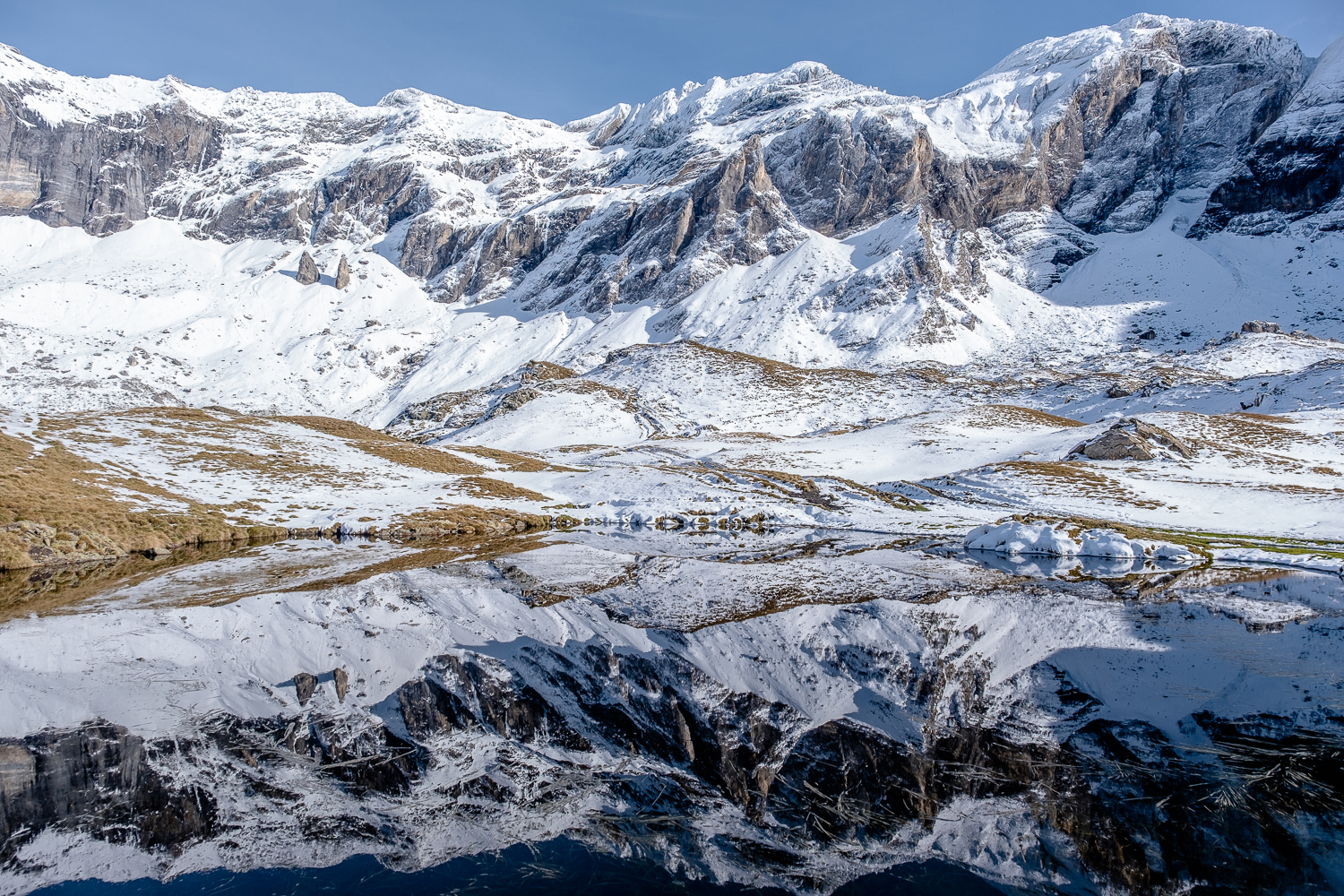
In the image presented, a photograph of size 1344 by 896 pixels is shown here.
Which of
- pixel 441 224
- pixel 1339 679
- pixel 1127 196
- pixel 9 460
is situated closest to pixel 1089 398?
pixel 1339 679

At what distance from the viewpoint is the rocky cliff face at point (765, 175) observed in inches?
5576

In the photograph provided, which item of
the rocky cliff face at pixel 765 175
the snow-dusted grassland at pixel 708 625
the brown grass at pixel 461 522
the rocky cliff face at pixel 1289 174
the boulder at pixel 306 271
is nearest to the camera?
the snow-dusted grassland at pixel 708 625

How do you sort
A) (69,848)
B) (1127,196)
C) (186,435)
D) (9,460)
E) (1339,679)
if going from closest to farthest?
(69,848) < (1339,679) < (9,460) < (186,435) < (1127,196)

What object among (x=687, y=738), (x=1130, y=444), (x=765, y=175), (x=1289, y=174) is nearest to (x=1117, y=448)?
(x=1130, y=444)

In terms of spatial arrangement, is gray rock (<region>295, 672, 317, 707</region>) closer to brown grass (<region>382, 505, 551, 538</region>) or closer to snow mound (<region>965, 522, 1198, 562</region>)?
brown grass (<region>382, 505, 551, 538</region>)

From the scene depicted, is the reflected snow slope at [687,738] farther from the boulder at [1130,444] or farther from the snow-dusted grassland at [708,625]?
the boulder at [1130,444]

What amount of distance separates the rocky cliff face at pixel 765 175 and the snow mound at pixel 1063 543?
115924 mm

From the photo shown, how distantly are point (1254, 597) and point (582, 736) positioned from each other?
15390 millimetres

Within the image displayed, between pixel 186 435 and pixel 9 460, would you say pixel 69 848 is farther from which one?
pixel 186 435

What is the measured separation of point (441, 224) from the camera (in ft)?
561

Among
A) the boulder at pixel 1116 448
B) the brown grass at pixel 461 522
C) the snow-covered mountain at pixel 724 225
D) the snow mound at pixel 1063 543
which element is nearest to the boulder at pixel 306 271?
the snow-covered mountain at pixel 724 225

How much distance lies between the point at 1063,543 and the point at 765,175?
147 m

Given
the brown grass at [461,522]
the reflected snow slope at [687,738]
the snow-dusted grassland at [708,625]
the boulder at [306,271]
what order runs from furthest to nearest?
the boulder at [306,271]
the brown grass at [461,522]
the snow-dusted grassland at [708,625]
the reflected snow slope at [687,738]

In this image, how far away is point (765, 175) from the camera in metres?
150
